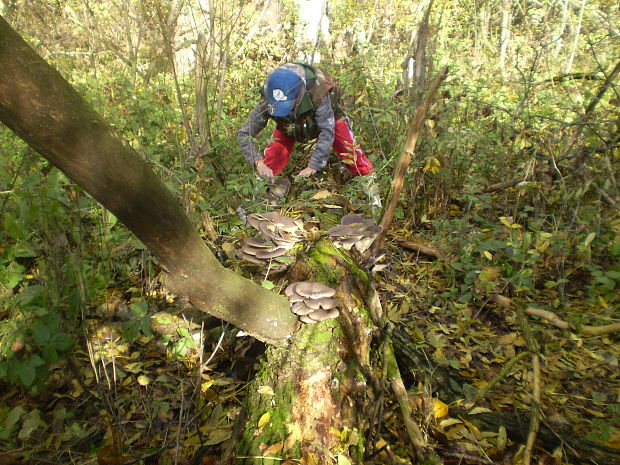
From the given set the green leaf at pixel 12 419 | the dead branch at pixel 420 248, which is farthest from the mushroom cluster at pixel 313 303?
the dead branch at pixel 420 248

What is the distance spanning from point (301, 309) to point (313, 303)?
0.09m

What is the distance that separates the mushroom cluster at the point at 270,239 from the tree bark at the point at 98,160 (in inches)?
29.2

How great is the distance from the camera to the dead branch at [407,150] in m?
3.13

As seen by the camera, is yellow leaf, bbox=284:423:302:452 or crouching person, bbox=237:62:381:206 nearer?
yellow leaf, bbox=284:423:302:452

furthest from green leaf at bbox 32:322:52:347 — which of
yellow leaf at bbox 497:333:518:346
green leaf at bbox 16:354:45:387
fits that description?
yellow leaf at bbox 497:333:518:346

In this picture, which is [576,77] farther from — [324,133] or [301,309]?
[301,309]

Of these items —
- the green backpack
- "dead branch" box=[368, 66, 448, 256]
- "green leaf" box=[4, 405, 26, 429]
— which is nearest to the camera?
"green leaf" box=[4, 405, 26, 429]

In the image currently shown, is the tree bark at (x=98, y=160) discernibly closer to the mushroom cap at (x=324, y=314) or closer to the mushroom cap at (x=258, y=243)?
the mushroom cap at (x=324, y=314)

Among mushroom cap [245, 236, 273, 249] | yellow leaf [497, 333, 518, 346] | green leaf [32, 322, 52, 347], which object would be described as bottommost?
yellow leaf [497, 333, 518, 346]

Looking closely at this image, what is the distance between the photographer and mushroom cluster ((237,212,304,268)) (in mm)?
2725

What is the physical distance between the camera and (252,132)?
4820mm

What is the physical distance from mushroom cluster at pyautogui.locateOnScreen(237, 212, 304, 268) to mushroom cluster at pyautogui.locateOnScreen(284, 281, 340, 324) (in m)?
0.45

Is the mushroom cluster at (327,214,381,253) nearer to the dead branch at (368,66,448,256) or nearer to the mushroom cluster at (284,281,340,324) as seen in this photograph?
the dead branch at (368,66,448,256)

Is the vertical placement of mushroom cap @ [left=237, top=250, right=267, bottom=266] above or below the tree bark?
below
